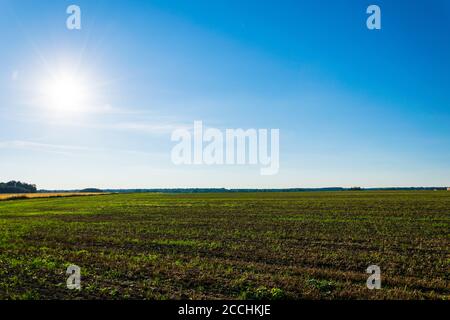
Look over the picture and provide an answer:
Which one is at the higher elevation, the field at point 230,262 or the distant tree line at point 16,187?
the field at point 230,262

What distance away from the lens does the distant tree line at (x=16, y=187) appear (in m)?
170

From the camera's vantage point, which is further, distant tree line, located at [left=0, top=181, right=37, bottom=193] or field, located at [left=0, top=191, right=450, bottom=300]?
distant tree line, located at [left=0, top=181, right=37, bottom=193]

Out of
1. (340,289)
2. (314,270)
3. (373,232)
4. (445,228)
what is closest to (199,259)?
(314,270)

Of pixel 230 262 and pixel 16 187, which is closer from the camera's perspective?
pixel 230 262

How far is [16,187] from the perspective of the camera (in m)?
177

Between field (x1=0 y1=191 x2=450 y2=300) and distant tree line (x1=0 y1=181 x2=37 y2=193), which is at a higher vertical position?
field (x1=0 y1=191 x2=450 y2=300)

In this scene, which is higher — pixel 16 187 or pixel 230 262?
pixel 230 262

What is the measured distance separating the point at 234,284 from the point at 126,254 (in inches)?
275

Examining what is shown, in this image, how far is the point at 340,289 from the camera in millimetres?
10289

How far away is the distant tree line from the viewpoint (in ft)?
557

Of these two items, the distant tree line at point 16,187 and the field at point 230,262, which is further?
the distant tree line at point 16,187
